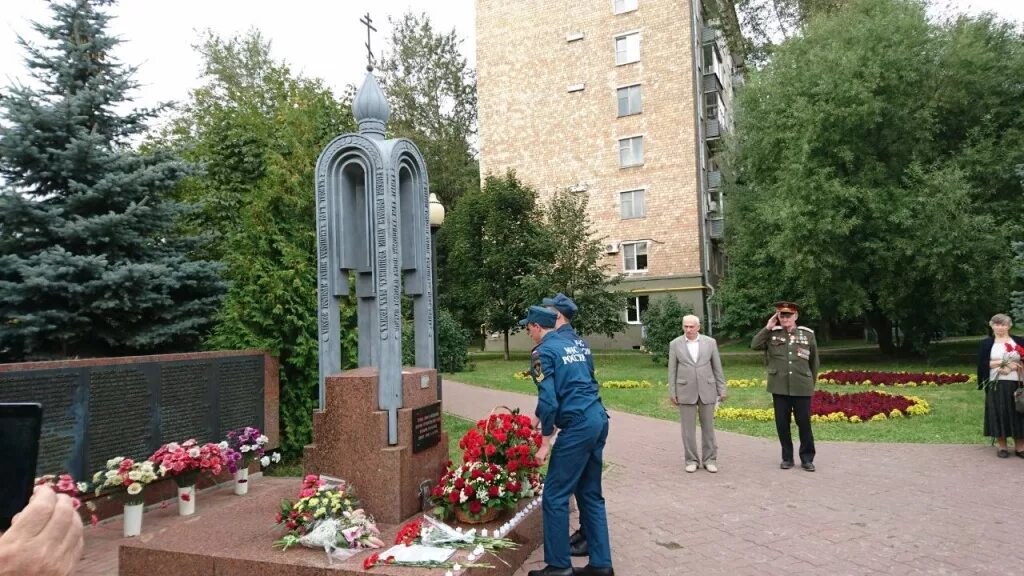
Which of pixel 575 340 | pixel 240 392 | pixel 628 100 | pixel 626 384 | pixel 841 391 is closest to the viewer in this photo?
pixel 575 340

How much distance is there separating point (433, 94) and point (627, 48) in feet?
41.0

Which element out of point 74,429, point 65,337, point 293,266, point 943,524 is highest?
point 293,266

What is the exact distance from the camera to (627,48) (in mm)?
33969

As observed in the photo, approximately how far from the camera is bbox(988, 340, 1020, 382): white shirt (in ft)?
28.3

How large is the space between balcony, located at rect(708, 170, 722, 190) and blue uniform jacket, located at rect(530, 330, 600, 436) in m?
30.8

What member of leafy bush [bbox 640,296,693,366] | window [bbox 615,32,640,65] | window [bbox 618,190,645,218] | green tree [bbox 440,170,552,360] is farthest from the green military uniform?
window [bbox 615,32,640,65]

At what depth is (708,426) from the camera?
8250 mm

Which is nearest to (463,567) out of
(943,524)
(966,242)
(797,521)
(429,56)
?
(797,521)

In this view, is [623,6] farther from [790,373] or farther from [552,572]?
[552,572]

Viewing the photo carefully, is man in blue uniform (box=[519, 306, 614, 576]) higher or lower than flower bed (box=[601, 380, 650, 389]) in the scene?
higher

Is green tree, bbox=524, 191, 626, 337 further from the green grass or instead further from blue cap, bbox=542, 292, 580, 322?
blue cap, bbox=542, 292, 580, 322

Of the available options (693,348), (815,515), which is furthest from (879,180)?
(815,515)

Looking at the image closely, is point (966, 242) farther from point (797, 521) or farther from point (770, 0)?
point (770, 0)

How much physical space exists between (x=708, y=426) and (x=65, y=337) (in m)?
8.39
